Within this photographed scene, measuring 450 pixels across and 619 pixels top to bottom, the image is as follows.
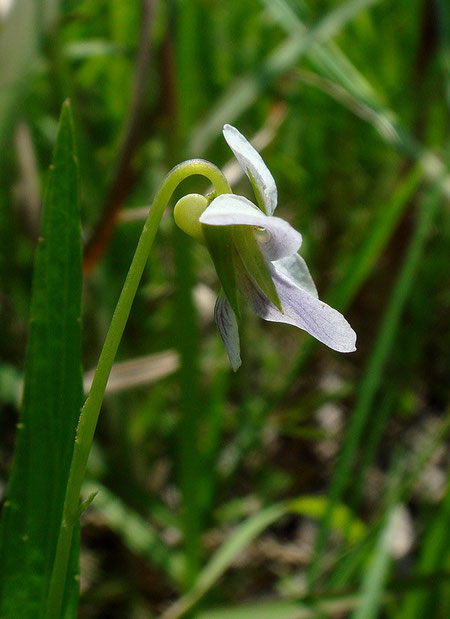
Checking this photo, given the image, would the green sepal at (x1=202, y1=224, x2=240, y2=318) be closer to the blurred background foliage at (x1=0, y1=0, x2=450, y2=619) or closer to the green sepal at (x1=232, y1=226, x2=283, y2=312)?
the green sepal at (x1=232, y1=226, x2=283, y2=312)

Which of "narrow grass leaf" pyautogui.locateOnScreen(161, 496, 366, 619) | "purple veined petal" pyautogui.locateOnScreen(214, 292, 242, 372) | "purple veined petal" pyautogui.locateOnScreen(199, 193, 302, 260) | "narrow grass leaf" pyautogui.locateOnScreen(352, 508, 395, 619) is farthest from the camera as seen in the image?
"narrow grass leaf" pyautogui.locateOnScreen(161, 496, 366, 619)

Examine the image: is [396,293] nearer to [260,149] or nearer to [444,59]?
[260,149]

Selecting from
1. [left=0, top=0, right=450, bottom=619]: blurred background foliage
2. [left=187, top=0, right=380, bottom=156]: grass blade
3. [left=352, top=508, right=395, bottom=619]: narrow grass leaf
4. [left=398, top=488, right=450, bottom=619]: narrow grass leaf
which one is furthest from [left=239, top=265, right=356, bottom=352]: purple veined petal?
[left=187, top=0, right=380, bottom=156]: grass blade

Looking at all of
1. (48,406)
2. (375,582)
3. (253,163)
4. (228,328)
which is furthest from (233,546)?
(253,163)

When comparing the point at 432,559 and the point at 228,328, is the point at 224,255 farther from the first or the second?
the point at 432,559

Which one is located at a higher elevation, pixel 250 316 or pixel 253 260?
pixel 253 260

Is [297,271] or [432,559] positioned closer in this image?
[297,271]

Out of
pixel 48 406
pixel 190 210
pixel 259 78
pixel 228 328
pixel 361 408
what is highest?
pixel 259 78
